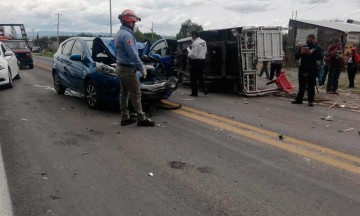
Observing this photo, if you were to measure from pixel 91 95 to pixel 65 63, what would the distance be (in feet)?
6.09

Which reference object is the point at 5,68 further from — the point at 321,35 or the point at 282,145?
the point at 321,35

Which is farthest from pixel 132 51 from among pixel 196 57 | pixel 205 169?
pixel 196 57

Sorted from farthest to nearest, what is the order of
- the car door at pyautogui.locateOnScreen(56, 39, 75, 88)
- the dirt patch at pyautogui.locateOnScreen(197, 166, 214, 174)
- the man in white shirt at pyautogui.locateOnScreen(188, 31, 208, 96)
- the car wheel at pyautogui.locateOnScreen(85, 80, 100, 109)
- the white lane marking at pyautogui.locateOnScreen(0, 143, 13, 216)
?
the man in white shirt at pyautogui.locateOnScreen(188, 31, 208, 96) < the car door at pyautogui.locateOnScreen(56, 39, 75, 88) < the car wheel at pyautogui.locateOnScreen(85, 80, 100, 109) < the dirt patch at pyautogui.locateOnScreen(197, 166, 214, 174) < the white lane marking at pyautogui.locateOnScreen(0, 143, 13, 216)

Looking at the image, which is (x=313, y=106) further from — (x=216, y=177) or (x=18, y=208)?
(x=18, y=208)

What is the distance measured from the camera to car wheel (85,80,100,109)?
8.41 metres

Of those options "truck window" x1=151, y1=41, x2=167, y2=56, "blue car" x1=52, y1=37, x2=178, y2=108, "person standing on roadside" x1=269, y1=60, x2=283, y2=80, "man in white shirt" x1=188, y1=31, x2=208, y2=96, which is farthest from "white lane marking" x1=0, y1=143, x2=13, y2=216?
"person standing on roadside" x1=269, y1=60, x2=283, y2=80

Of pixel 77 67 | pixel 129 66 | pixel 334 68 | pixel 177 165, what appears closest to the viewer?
pixel 177 165

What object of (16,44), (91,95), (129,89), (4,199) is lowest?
(4,199)

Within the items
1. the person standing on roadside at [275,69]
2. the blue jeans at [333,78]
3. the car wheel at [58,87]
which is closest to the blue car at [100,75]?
the car wheel at [58,87]

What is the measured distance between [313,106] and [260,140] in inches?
156

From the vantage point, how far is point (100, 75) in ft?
26.5

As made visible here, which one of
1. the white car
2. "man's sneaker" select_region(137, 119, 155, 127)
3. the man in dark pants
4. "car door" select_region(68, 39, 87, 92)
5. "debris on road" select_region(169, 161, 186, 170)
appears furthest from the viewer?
the white car

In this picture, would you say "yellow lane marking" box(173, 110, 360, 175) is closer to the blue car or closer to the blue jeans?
the blue car

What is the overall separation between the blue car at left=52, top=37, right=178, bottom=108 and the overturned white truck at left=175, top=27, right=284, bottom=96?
9.25 ft
